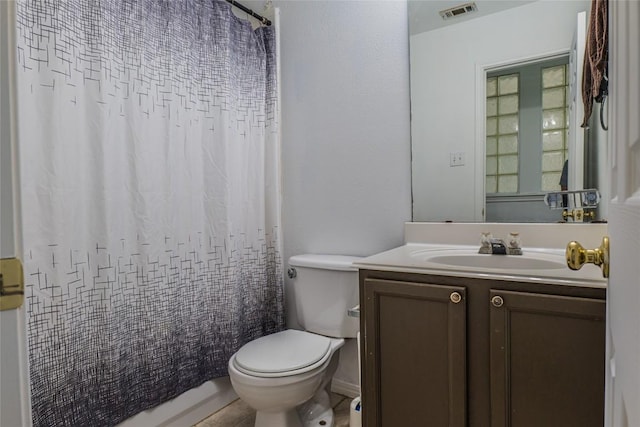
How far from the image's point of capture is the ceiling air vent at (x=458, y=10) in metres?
1.57

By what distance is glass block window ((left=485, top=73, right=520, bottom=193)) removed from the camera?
1508mm

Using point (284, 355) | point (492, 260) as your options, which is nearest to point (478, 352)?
point (492, 260)

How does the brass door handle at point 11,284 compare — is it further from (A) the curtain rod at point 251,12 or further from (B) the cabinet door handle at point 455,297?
(A) the curtain rod at point 251,12

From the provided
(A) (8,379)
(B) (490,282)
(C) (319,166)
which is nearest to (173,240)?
(C) (319,166)

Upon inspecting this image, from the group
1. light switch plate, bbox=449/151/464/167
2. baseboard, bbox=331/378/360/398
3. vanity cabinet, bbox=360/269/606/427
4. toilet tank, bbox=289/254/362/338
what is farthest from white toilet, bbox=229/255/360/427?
light switch plate, bbox=449/151/464/167

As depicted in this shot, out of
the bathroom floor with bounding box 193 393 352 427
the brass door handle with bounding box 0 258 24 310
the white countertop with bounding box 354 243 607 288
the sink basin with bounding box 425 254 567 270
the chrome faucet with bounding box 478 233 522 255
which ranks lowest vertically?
the bathroom floor with bounding box 193 393 352 427

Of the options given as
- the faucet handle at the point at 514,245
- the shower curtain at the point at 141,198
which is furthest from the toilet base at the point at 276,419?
the faucet handle at the point at 514,245

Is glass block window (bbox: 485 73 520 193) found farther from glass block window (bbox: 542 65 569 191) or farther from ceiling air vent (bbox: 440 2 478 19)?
ceiling air vent (bbox: 440 2 478 19)

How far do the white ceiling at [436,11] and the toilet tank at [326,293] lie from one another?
1.14m

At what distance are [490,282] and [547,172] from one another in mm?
671

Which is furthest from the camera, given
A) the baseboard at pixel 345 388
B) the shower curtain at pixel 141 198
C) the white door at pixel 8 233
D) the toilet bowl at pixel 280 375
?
the baseboard at pixel 345 388

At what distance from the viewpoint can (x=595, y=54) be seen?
119 centimetres

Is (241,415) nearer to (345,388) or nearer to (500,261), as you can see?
(345,388)

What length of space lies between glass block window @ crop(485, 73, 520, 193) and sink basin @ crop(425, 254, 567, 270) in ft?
1.08
